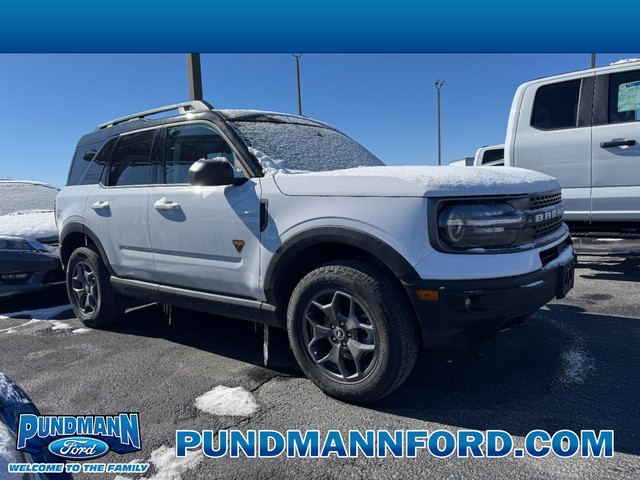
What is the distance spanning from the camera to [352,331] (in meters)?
2.44

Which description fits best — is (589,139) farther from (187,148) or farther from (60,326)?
(60,326)

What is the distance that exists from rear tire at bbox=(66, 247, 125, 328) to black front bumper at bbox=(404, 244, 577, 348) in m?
2.98

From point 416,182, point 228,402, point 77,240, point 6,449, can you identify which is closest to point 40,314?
point 77,240

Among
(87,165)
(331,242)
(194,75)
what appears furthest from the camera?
(194,75)

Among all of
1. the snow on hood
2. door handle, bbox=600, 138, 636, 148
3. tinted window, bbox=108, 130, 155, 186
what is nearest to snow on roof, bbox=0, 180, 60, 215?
tinted window, bbox=108, 130, 155, 186

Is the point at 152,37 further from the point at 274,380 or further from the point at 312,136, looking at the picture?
the point at 274,380

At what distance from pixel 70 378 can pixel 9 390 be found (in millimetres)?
1765

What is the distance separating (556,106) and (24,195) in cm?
765

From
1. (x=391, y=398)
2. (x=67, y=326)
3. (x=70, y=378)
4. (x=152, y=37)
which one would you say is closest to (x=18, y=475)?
(x=391, y=398)

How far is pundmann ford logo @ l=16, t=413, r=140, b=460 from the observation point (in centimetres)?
134

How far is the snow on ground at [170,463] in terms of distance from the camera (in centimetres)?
194

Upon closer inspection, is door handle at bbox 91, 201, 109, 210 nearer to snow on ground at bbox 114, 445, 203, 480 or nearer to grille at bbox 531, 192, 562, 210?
snow on ground at bbox 114, 445, 203, 480

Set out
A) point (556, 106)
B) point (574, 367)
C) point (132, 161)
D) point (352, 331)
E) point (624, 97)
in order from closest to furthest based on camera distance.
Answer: point (352, 331) < point (574, 367) < point (132, 161) < point (624, 97) < point (556, 106)

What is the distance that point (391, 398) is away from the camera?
254 cm
